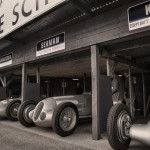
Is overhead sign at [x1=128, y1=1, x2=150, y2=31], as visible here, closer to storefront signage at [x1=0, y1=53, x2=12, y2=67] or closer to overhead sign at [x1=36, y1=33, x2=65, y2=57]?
overhead sign at [x1=36, y1=33, x2=65, y2=57]

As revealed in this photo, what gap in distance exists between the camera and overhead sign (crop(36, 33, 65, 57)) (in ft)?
18.8

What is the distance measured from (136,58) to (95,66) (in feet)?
10.9

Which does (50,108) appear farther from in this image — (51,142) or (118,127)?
(118,127)

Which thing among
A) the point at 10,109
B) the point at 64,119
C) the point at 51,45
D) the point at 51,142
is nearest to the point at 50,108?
the point at 64,119

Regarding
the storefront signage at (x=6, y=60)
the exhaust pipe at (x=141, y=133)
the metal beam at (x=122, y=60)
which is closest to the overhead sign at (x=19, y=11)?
the metal beam at (x=122, y=60)

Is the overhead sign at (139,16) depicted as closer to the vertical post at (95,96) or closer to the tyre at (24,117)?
the vertical post at (95,96)

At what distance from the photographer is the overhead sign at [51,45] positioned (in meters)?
5.74

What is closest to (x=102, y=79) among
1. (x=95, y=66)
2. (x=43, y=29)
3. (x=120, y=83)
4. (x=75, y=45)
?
(x=95, y=66)

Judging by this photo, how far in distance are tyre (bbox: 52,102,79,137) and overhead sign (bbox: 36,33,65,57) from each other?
1.95 meters

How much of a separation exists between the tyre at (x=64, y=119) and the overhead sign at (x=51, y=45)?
195 centimetres

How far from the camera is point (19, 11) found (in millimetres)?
6129

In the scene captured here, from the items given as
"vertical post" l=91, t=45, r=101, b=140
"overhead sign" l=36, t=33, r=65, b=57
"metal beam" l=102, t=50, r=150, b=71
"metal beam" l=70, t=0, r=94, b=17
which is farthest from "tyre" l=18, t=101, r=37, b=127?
"metal beam" l=70, t=0, r=94, b=17

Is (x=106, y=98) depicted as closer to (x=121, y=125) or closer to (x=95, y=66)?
(x=95, y=66)

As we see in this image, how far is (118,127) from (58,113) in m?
1.75
